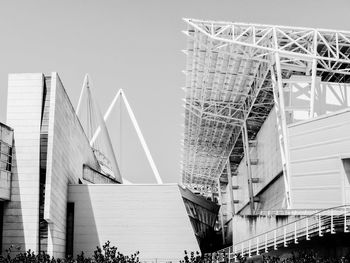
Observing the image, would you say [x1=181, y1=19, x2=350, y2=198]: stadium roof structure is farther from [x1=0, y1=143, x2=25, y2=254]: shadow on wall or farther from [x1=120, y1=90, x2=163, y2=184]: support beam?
[x1=0, y1=143, x2=25, y2=254]: shadow on wall

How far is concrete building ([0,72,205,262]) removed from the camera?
3906 centimetres

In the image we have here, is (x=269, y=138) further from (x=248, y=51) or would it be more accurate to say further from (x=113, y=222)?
(x=113, y=222)

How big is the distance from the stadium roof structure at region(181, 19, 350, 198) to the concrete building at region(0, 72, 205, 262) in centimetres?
1088

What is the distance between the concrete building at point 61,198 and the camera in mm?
39062

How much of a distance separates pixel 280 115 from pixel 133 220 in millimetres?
14851

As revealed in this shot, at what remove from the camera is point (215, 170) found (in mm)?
111688

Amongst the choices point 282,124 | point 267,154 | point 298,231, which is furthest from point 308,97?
point 298,231

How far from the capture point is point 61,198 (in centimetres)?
4378

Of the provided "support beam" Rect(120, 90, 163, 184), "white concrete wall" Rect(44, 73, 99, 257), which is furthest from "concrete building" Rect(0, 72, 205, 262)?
"support beam" Rect(120, 90, 163, 184)

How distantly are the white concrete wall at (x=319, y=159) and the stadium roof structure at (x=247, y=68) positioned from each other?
48.4 inches

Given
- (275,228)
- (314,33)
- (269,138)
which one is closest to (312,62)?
(314,33)

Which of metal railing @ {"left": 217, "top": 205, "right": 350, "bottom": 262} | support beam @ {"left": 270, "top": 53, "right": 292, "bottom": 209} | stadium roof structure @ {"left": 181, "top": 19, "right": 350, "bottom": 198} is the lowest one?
metal railing @ {"left": 217, "top": 205, "right": 350, "bottom": 262}

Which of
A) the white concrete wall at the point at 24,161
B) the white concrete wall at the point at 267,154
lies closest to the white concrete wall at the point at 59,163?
the white concrete wall at the point at 24,161

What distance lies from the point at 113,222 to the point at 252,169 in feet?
101
